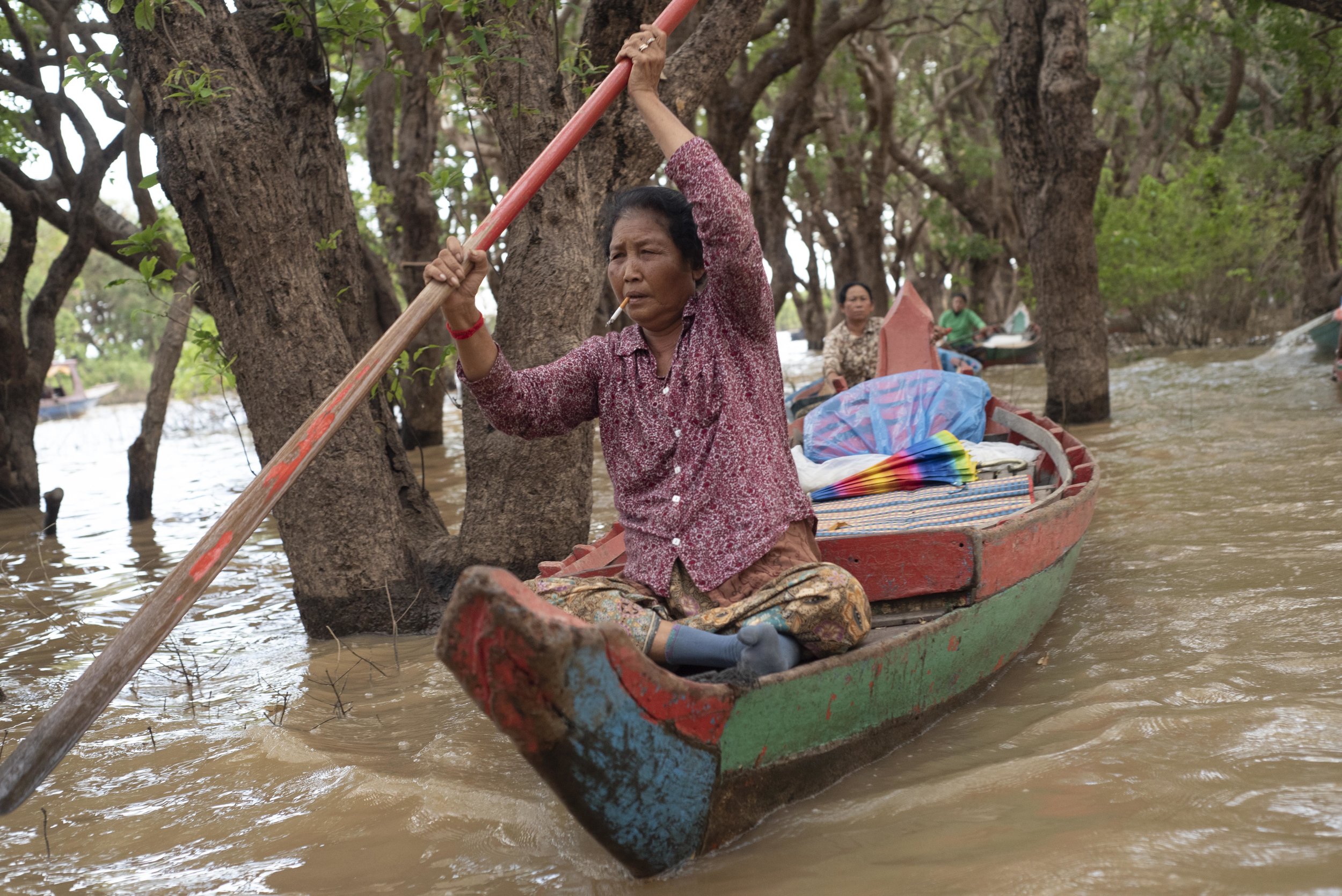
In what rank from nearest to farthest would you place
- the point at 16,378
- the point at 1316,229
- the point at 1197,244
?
1. the point at 16,378
2. the point at 1197,244
3. the point at 1316,229

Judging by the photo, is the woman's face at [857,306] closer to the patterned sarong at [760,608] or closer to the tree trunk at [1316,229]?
the patterned sarong at [760,608]

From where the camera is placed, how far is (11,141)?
9539 millimetres

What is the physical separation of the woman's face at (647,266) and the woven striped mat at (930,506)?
4.88 feet

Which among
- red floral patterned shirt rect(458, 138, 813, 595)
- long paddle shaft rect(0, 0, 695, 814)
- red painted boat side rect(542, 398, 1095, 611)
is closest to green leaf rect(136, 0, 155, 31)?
long paddle shaft rect(0, 0, 695, 814)

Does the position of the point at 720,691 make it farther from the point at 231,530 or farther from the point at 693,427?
the point at 231,530

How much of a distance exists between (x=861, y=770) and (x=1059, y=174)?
6831 millimetres

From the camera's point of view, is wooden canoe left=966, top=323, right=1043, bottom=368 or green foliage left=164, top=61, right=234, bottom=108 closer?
green foliage left=164, top=61, right=234, bottom=108

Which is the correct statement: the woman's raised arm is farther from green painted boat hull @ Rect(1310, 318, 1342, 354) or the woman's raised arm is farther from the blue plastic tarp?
green painted boat hull @ Rect(1310, 318, 1342, 354)

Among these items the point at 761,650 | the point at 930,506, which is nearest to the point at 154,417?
the point at 930,506

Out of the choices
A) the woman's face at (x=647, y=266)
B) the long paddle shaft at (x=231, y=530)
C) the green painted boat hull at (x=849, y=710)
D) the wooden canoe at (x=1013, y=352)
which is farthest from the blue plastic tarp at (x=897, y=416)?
the wooden canoe at (x=1013, y=352)

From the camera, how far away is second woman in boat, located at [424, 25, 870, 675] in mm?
2553

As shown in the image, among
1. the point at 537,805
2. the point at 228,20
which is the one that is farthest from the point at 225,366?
the point at 537,805

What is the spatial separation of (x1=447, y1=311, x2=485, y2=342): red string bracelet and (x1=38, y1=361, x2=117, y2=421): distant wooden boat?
2610 cm

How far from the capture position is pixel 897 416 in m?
5.46
